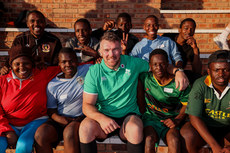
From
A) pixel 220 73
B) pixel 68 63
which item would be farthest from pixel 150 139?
pixel 68 63

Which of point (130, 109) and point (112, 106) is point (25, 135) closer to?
point (112, 106)

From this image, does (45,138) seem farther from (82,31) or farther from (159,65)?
(82,31)

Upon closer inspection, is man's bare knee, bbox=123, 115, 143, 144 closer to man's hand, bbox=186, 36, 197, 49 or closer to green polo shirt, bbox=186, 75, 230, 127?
green polo shirt, bbox=186, 75, 230, 127

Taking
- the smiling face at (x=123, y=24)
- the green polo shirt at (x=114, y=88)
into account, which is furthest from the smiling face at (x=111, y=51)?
the smiling face at (x=123, y=24)

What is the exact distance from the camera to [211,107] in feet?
6.95

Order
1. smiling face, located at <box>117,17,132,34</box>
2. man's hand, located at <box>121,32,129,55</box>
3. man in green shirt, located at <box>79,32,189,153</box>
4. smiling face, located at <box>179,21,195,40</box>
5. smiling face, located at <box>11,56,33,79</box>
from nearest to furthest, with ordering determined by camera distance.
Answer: man in green shirt, located at <box>79,32,189,153</box>
smiling face, located at <box>11,56,33,79</box>
man's hand, located at <box>121,32,129,55</box>
smiling face, located at <box>179,21,195,40</box>
smiling face, located at <box>117,17,132,34</box>

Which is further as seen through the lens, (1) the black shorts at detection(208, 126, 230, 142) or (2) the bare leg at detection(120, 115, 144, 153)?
(1) the black shorts at detection(208, 126, 230, 142)

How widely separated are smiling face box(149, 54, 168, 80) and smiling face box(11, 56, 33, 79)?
147cm

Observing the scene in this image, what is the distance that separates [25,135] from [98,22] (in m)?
3.37

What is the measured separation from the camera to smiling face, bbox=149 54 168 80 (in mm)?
2211

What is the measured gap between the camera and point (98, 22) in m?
4.88

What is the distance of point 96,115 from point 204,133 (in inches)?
43.1

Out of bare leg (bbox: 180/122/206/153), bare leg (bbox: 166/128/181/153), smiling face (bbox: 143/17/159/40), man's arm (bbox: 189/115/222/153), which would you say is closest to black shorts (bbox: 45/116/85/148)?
bare leg (bbox: 166/128/181/153)

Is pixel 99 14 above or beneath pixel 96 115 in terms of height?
above
